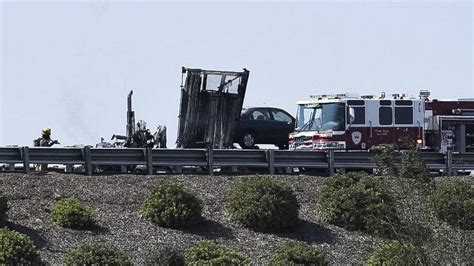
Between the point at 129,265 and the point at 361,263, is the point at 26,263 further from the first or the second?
the point at 361,263

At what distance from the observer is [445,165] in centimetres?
3284

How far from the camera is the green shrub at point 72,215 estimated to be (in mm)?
23469

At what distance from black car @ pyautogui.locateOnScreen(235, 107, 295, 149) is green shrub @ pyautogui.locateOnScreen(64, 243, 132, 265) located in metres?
16.9

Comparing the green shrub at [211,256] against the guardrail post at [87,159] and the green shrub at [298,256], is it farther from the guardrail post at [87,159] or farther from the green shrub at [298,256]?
the guardrail post at [87,159]

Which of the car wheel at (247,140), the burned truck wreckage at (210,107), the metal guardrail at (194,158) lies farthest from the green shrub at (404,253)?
the car wheel at (247,140)

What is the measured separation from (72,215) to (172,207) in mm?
2095

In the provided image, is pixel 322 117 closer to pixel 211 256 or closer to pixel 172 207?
pixel 172 207

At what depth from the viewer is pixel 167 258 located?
69.3ft

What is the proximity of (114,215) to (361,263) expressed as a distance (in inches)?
200

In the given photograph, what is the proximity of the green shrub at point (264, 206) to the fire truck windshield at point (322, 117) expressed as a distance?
11.5 metres

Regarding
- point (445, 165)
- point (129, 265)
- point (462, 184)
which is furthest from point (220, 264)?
Result: point (445, 165)

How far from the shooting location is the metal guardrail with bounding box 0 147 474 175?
89.9 feet

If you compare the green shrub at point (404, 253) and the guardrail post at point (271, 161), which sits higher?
the guardrail post at point (271, 161)

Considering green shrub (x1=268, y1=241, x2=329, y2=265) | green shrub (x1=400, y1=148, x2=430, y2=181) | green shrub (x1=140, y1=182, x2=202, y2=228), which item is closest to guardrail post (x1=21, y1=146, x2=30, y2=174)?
green shrub (x1=140, y1=182, x2=202, y2=228)
